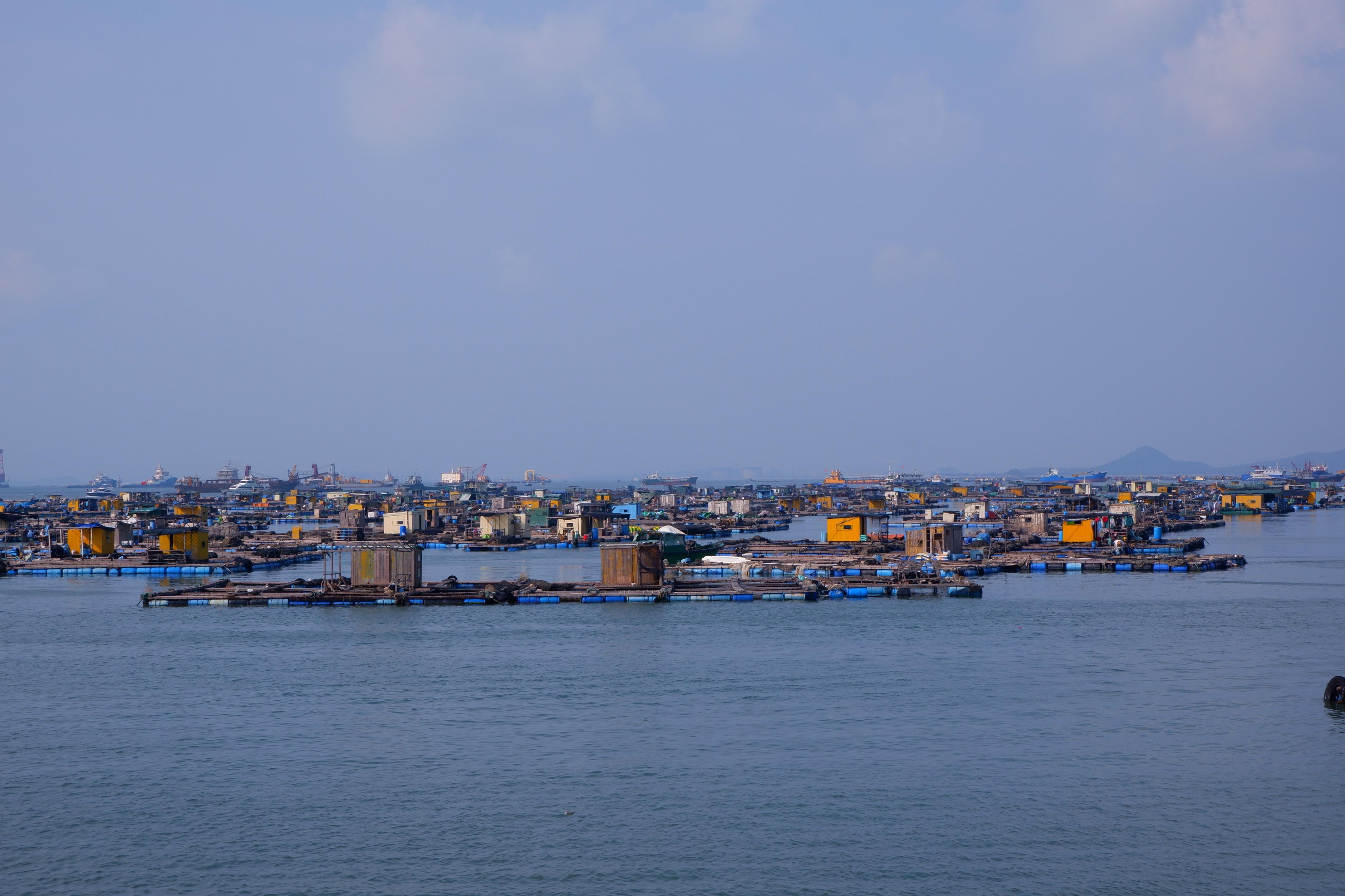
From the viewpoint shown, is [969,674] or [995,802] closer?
[995,802]

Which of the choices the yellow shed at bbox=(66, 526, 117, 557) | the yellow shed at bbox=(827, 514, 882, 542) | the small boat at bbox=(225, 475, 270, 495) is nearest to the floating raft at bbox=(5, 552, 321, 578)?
the yellow shed at bbox=(66, 526, 117, 557)

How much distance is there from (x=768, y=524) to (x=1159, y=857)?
3104 inches

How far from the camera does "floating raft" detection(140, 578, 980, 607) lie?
37.7 m

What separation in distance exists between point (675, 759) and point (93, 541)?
1821 inches

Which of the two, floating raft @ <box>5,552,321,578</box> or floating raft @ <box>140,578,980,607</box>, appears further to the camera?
floating raft @ <box>5,552,321,578</box>

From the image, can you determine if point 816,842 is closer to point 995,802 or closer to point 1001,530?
point 995,802

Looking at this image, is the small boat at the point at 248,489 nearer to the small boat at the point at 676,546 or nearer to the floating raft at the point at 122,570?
the small boat at the point at 676,546

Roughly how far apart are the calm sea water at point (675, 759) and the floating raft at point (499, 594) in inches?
178

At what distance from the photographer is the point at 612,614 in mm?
35469

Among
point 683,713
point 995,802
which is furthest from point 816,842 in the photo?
point 683,713

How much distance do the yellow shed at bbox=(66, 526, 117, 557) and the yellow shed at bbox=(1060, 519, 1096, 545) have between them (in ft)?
150

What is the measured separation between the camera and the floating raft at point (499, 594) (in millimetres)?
37719

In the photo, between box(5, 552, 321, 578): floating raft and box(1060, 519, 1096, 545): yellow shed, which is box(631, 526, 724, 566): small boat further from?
box(5, 552, 321, 578): floating raft

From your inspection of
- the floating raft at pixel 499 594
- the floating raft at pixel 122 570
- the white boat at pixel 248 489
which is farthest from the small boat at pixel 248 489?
the floating raft at pixel 499 594
